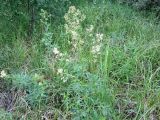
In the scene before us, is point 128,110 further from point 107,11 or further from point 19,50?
point 107,11

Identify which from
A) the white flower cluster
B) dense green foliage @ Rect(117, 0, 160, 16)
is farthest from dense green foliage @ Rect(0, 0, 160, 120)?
dense green foliage @ Rect(117, 0, 160, 16)

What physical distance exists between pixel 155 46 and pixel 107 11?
79.0 inches

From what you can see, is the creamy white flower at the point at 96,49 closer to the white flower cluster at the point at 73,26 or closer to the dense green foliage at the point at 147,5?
the white flower cluster at the point at 73,26

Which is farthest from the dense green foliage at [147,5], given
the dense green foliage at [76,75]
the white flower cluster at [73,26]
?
the white flower cluster at [73,26]

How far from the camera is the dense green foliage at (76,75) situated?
3.13 meters

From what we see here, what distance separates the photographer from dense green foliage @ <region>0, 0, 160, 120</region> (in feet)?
10.3

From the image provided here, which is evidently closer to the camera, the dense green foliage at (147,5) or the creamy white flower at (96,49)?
the creamy white flower at (96,49)

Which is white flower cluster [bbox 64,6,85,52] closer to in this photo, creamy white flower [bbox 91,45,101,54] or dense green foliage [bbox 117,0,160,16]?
creamy white flower [bbox 91,45,101,54]

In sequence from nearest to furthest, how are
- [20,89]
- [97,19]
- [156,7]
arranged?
1. [20,89]
2. [97,19]
3. [156,7]

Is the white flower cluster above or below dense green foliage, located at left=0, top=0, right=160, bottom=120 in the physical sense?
above

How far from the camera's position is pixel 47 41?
3773 mm

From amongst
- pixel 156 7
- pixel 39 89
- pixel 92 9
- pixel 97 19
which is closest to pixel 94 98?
pixel 39 89

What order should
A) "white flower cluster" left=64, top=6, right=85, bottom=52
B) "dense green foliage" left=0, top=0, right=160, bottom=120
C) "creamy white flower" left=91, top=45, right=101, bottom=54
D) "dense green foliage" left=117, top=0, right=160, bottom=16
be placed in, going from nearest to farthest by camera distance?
"dense green foliage" left=0, top=0, right=160, bottom=120, "creamy white flower" left=91, top=45, right=101, bottom=54, "white flower cluster" left=64, top=6, right=85, bottom=52, "dense green foliage" left=117, top=0, right=160, bottom=16

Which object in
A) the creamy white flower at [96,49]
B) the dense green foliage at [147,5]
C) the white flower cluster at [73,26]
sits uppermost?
the white flower cluster at [73,26]
